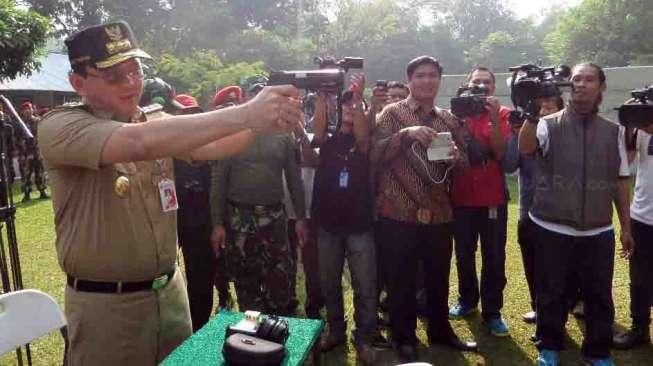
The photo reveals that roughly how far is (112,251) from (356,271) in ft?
6.60

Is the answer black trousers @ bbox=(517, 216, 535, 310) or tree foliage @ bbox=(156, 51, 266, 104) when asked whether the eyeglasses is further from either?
tree foliage @ bbox=(156, 51, 266, 104)

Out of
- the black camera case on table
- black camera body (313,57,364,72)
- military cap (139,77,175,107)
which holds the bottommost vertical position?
the black camera case on table

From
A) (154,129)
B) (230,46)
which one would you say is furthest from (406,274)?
(230,46)

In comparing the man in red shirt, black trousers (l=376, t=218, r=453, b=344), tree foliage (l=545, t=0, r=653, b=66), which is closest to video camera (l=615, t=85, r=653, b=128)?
the man in red shirt

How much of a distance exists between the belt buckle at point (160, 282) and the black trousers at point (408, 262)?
1.79 metres

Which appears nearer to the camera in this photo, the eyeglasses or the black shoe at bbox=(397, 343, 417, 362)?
the eyeglasses

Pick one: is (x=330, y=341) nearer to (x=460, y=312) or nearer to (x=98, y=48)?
(x=460, y=312)

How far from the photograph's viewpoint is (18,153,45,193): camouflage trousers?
10.1m

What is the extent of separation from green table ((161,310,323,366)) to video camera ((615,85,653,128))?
2234 millimetres

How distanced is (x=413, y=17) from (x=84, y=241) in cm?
5612

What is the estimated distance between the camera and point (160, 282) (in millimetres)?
2111

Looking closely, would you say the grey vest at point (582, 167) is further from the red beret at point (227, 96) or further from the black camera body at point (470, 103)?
the red beret at point (227, 96)

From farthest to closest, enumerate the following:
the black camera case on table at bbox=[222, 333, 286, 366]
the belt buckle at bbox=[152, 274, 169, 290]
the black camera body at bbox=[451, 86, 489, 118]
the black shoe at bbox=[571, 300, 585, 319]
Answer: the black shoe at bbox=[571, 300, 585, 319] < the black camera body at bbox=[451, 86, 489, 118] < the belt buckle at bbox=[152, 274, 169, 290] < the black camera case on table at bbox=[222, 333, 286, 366]

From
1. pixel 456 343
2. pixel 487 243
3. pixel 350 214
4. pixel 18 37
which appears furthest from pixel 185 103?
pixel 18 37
